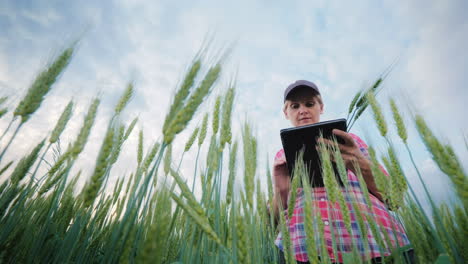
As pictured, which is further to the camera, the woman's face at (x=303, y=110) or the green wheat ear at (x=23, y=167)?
the woman's face at (x=303, y=110)

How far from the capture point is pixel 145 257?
1.65 ft

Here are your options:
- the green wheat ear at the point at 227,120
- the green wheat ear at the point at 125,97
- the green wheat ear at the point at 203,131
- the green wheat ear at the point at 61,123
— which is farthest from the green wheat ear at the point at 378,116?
the green wheat ear at the point at 61,123

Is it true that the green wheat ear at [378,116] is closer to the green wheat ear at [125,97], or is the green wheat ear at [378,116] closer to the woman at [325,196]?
the woman at [325,196]

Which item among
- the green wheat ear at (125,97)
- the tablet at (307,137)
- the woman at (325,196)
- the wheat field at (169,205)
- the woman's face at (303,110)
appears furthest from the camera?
the woman's face at (303,110)

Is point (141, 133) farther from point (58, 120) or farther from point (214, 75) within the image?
point (214, 75)

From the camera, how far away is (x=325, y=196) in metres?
2.48

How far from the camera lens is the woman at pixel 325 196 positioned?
65.4 inches

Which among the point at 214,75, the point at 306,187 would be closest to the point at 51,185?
the point at 214,75

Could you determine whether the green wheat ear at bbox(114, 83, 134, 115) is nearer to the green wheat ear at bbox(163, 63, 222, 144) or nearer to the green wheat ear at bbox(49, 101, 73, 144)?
the green wheat ear at bbox(49, 101, 73, 144)

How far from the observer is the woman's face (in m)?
3.26

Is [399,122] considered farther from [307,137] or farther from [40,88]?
[40,88]

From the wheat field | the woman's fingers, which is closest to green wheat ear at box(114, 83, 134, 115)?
the wheat field

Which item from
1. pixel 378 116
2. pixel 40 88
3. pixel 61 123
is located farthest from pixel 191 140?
pixel 378 116

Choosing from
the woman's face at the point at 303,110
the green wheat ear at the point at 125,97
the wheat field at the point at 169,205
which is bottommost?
the wheat field at the point at 169,205
